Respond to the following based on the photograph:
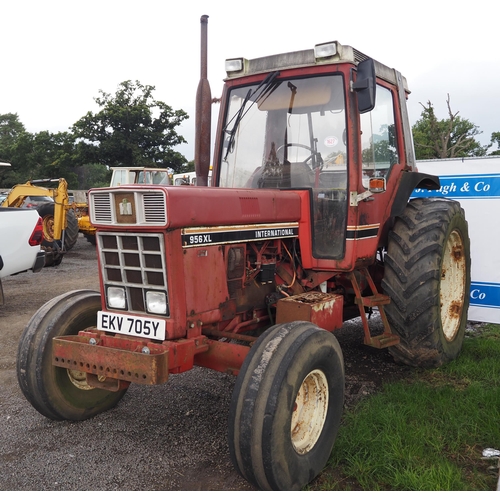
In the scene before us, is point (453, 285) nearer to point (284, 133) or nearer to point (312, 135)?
point (312, 135)

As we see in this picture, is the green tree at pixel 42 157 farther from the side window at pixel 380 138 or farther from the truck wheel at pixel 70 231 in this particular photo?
the side window at pixel 380 138

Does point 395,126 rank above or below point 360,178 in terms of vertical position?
above

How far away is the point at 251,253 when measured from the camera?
3.65 m

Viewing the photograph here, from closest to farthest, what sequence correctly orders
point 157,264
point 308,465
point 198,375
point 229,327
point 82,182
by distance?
point 308,465
point 157,264
point 229,327
point 198,375
point 82,182

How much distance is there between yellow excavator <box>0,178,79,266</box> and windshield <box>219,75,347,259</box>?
824 centimetres

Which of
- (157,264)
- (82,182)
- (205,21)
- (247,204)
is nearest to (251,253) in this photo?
(247,204)

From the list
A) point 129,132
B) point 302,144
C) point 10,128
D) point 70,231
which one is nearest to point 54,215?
point 70,231

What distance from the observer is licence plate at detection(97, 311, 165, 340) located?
2980mm

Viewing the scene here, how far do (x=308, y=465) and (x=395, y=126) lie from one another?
3.06m

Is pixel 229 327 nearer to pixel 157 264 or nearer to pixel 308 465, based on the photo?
pixel 157 264

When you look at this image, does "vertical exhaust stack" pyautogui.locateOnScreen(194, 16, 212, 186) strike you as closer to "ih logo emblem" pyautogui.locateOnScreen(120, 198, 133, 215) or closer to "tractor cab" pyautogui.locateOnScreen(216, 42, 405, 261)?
"tractor cab" pyautogui.locateOnScreen(216, 42, 405, 261)

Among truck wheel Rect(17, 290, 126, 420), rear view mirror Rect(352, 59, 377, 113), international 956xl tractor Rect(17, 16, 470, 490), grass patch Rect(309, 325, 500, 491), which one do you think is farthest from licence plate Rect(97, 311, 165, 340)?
rear view mirror Rect(352, 59, 377, 113)

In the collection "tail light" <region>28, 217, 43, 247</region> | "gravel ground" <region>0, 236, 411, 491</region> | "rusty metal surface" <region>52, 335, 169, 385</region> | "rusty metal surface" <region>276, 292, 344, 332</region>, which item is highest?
"tail light" <region>28, 217, 43, 247</region>

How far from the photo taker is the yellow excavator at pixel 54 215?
11.6 meters
